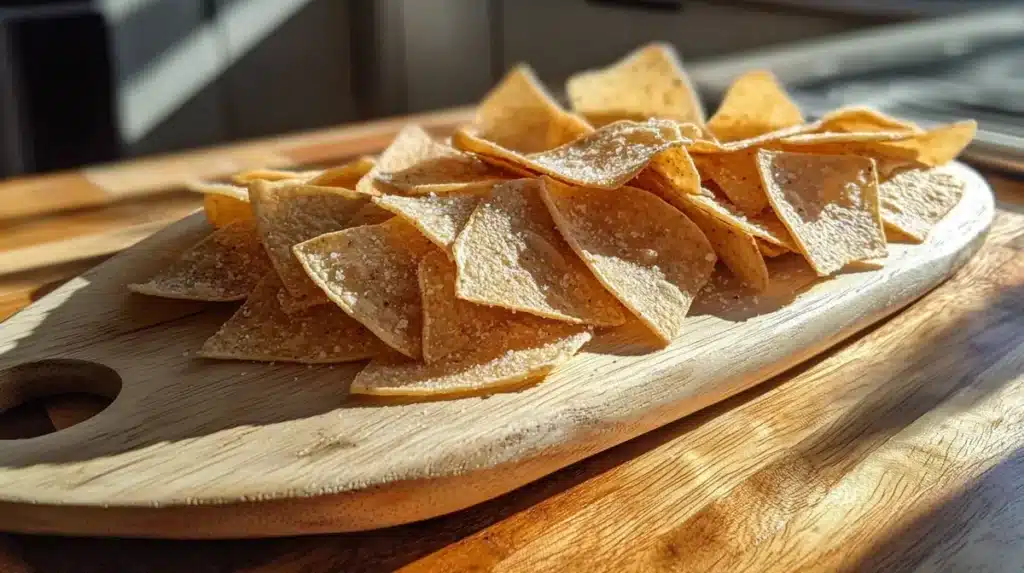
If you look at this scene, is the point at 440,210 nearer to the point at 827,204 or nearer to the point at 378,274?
the point at 378,274

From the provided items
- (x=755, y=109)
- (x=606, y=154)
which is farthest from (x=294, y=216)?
(x=755, y=109)

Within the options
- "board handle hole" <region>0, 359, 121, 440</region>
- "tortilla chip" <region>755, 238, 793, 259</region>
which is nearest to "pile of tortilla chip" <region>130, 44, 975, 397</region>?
"tortilla chip" <region>755, 238, 793, 259</region>

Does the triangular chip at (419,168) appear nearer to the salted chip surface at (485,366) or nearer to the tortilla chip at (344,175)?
the tortilla chip at (344,175)

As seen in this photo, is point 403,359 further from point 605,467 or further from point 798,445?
point 798,445

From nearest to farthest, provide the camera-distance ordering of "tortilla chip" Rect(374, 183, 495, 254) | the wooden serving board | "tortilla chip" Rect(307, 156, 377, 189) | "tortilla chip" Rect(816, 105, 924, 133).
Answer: the wooden serving board → "tortilla chip" Rect(374, 183, 495, 254) → "tortilla chip" Rect(307, 156, 377, 189) → "tortilla chip" Rect(816, 105, 924, 133)

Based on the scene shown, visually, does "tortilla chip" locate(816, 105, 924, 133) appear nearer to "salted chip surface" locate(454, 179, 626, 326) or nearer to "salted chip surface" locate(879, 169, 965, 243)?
"salted chip surface" locate(879, 169, 965, 243)

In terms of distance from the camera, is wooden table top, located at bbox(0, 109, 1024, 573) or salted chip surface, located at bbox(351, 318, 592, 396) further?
salted chip surface, located at bbox(351, 318, 592, 396)
